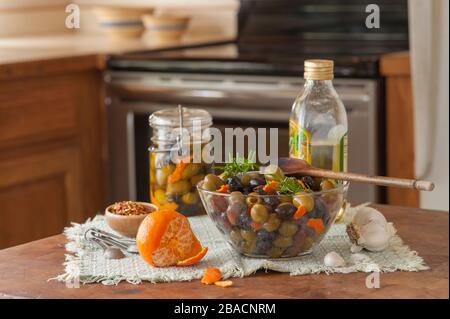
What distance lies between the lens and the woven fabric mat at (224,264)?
50.9 inches

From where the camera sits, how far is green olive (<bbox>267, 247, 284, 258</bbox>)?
135 cm

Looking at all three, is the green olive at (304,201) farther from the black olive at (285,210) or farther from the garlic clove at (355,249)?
the garlic clove at (355,249)

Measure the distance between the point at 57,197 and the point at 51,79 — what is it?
39 centimetres

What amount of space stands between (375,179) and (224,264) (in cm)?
25

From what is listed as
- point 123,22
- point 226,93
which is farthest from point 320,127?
point 123,22

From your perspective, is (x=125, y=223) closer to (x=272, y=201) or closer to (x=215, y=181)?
(x=215, y=181)

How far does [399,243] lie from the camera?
1.45m

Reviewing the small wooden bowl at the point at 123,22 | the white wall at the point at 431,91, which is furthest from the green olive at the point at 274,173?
the small wooden bowl at the point at 123,22

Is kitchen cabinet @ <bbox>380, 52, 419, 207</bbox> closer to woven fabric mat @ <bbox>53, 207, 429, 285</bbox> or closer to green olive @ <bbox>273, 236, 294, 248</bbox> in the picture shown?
woven fabric mat @ <bbox>53, 207, 429, 285</bbox>

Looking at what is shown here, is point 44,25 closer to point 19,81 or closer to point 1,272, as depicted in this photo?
point 19,81

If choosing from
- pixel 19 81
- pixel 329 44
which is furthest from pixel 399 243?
pixel 329 44

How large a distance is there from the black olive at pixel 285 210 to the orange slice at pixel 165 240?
0.15m

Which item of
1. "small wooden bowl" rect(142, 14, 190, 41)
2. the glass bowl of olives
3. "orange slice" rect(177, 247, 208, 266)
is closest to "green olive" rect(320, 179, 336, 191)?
the glass bowl of olives

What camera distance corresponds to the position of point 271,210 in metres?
1.30
